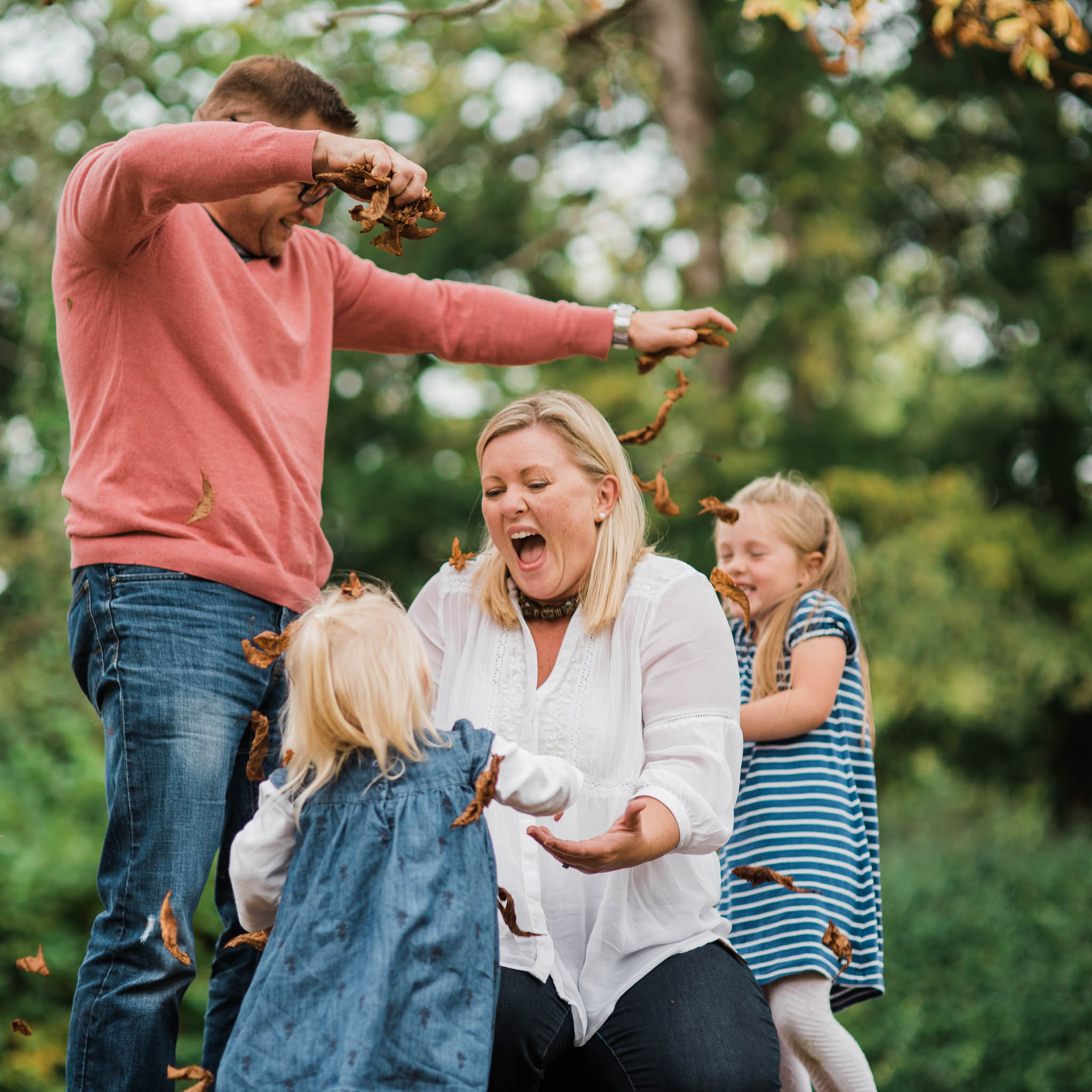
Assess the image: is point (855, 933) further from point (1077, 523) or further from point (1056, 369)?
point (1077, 523)

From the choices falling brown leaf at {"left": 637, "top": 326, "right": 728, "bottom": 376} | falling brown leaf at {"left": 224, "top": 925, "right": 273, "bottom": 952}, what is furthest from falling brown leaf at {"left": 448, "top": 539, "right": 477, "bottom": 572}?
falling brown leaf at {"left": 224, "top": 925, "right": 273, "bottom": 952}

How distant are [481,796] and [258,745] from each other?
57 centimetres

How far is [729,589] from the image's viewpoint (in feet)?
9.34

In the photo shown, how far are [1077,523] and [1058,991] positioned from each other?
394 centimetres

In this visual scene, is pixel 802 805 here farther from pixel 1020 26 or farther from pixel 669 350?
pixel 1020 26

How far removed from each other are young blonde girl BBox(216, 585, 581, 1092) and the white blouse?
0.88 ft

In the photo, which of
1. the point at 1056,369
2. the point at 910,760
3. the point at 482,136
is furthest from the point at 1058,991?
the point at 482,136

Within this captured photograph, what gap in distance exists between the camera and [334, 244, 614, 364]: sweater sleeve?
3004mm

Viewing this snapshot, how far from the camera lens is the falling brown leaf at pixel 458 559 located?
2.66 m

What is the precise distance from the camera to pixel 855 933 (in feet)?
9.27

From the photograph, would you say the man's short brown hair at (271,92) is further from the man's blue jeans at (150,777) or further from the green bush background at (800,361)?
the green bush background at (800,361)

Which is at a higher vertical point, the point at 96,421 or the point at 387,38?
the point at 96,421

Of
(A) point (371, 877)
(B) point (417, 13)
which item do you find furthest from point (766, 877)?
(B) point (417, 13)

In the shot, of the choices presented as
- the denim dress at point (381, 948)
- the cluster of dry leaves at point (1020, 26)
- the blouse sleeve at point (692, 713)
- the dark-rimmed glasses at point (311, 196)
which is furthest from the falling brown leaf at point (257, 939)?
the cluster of dry leaves at point (1020, 26)
